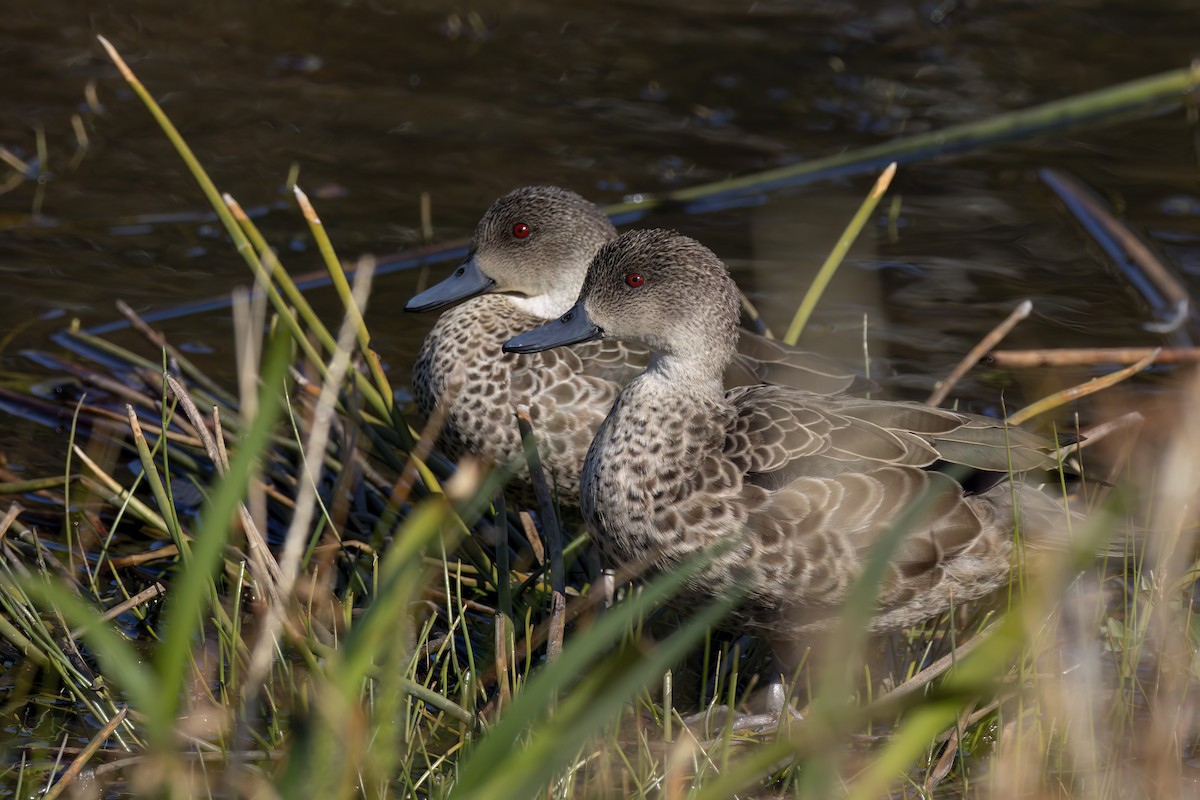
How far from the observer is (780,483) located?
130 inches

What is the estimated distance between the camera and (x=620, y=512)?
338 cm

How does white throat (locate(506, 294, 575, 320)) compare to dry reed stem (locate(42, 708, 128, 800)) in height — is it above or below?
above

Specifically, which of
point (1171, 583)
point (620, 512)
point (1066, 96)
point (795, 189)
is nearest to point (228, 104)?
point (795, 189)

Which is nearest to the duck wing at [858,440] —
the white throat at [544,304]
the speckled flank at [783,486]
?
the speckled flank at [783,486]

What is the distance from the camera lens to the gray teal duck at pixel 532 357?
407 centimetres

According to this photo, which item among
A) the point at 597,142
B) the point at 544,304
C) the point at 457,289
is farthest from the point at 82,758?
the point at 597,142

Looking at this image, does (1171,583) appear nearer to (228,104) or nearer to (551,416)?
(551,416)

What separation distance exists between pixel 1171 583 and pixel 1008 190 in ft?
13.7

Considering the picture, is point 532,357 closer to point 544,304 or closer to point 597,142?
point 544,304

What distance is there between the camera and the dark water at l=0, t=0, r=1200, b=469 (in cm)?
598

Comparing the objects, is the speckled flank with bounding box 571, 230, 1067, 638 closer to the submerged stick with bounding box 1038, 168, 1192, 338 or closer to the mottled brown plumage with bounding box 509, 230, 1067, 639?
the mottled brown plumage with bounding box 509, 230, 1067, 639

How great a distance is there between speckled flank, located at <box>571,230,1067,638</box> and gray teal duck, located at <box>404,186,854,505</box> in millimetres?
376

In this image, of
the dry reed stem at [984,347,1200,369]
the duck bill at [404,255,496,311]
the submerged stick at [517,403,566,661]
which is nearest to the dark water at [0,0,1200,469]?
the dry reed stem at [984,347,1200,369]

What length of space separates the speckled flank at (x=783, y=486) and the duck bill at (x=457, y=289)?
1.17 m
